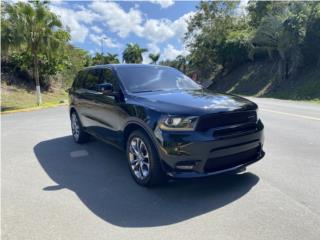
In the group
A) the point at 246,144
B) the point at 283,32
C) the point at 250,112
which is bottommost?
the point at 246,144

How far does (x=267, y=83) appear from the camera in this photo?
94.7ft

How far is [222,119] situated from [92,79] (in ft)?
11.7

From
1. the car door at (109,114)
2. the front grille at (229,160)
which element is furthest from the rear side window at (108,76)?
the front grille at (229,160)

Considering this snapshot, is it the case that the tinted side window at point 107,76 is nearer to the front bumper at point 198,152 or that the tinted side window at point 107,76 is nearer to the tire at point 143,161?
the tire at point 143,161

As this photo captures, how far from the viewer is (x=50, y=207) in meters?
4.06

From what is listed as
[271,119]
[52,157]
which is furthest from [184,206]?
[271,119]

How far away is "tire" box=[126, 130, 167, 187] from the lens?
14.0 feet

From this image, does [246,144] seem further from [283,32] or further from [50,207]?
[283,32]

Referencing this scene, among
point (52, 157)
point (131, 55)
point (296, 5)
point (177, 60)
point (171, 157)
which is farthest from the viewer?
point (131, 55)

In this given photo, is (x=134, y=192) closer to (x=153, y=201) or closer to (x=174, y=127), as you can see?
(x=153, y=201)

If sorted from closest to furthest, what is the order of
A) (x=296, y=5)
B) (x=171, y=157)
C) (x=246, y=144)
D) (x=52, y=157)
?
(x=171, y=157), (x=246, y=144), (x=52, y=157), (x=296, y=5)

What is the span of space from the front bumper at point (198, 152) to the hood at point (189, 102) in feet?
0.94

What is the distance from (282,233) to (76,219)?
7.47 ft

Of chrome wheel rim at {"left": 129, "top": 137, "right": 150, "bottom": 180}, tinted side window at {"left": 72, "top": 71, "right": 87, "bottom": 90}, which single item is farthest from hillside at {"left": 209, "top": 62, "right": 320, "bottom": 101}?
chrome wheel rim at {"left": 129, "top": 137, "right": 150, "bottom": 180}
